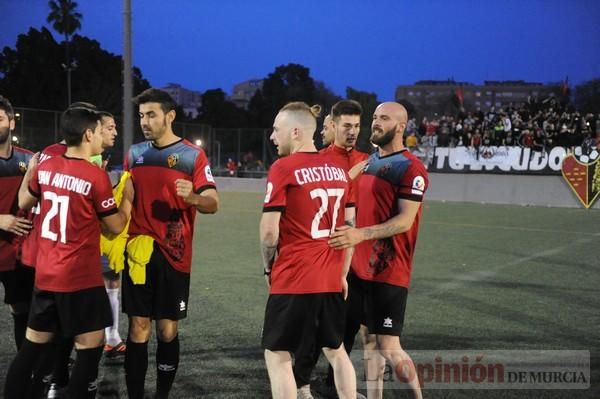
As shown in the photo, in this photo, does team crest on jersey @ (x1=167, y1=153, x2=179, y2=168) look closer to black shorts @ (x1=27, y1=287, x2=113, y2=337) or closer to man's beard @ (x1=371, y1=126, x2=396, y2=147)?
black shorts @ (x1=27, y1=287, x2=113, y2=337)

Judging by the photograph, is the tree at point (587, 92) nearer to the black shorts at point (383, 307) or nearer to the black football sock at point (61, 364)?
the black shorts at point (383, 307)

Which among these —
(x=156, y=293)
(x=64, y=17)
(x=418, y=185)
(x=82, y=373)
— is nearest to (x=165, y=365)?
(x=156, y=293)

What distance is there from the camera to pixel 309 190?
3.36m

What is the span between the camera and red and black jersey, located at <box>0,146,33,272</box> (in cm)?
445

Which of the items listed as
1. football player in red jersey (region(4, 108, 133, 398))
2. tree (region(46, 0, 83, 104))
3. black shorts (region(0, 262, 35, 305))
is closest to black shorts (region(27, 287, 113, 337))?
football player in red jersey (region(4, 108, 133, 398))

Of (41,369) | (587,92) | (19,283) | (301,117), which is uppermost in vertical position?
(587,92)

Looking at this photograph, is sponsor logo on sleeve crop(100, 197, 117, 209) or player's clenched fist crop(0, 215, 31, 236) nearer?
sponsor logo on sleeve crop(100, 197, 117, 209)

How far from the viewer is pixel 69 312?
3537 millimetres

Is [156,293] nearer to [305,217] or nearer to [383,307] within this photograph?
[305,217]

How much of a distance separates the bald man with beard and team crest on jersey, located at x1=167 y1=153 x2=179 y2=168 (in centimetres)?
137

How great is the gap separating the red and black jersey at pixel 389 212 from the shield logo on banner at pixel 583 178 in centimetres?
2099

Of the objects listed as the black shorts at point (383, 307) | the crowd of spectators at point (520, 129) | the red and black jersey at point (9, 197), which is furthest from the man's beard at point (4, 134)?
the crowd of spectators at point (520, 129)

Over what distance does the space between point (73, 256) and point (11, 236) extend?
1268 mm

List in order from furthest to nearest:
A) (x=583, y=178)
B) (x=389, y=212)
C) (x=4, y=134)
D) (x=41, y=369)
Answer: (x=583, y=178) → (x=4, y=134) → (x=389, y=212) → (x=41, y=369)
